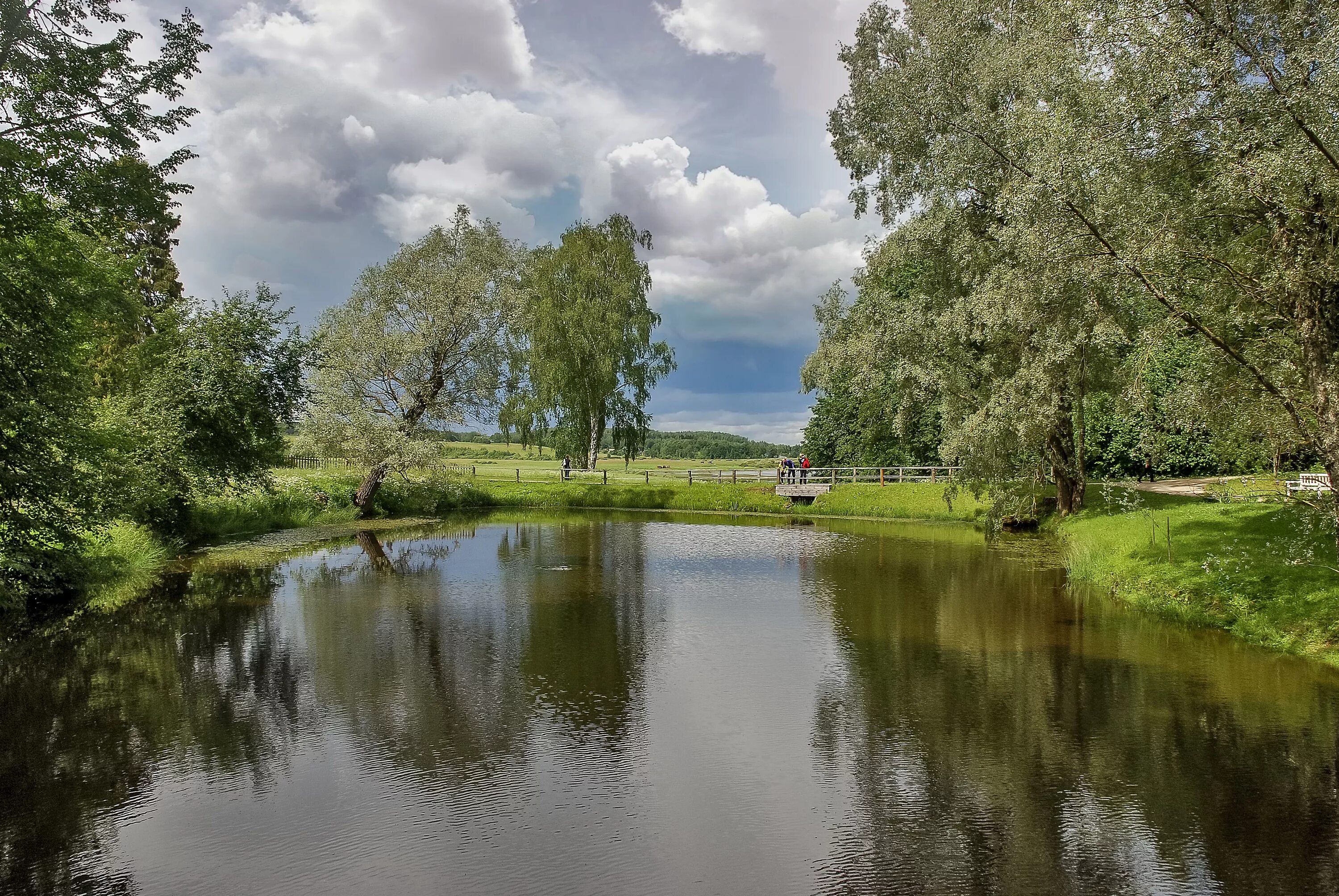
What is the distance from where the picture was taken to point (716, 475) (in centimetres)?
4825

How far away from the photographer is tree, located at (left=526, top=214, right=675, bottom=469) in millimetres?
46156

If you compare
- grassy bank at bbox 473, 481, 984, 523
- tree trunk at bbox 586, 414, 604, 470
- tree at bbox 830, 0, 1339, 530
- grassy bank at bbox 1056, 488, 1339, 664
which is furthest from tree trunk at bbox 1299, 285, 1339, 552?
tree trunk at bbox 586, 414, 604, 470

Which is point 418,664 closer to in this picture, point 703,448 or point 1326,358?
point 1326,358

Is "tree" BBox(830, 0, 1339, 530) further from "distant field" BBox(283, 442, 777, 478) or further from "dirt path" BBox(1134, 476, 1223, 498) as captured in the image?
"distant field" BBox(283, 442, 777, 478)

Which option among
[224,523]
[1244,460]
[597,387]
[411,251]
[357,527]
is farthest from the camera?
[597,387]

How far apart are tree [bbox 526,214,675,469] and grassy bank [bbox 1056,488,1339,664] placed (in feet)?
96.7

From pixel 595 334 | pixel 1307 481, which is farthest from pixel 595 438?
pixel 1307 481

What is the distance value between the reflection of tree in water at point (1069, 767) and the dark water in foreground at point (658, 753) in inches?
1.5

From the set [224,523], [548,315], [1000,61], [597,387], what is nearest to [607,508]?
[597,387]

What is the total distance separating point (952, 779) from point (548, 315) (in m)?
40.8

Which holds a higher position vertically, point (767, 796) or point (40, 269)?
point (40, 269)

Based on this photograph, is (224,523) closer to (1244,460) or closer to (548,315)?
(548,315)

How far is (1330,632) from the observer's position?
12742 mm

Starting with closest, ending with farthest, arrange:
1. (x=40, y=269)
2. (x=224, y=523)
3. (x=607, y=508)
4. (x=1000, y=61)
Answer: (x=40, y=269)
(x=1000, y=61)
(x=224, y=523)
(x=607, y=508)
